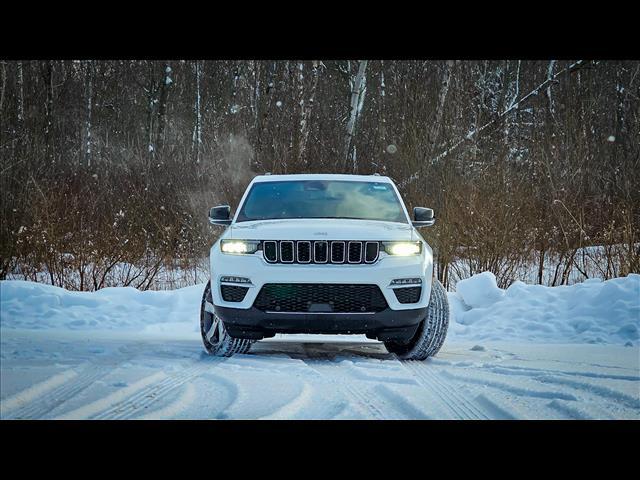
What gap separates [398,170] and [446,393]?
24.4 ft

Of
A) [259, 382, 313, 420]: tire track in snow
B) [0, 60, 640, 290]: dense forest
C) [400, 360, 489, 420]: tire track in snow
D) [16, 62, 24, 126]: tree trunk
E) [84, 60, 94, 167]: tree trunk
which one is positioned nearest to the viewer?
[259, 382, 313, 420]: tire track in snow

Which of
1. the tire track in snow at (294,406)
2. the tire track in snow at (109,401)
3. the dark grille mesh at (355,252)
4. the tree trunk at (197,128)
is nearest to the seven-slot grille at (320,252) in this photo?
the dark grille mesh at (355,252)

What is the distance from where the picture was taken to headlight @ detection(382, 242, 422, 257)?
500cm

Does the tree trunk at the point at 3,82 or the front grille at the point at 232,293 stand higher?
the tree trunk at the point at 3,82

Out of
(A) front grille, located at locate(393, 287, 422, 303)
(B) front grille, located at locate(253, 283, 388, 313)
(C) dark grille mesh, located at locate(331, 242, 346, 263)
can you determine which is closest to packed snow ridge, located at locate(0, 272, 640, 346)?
(A) front grille, located at locate(393, 287, 422, 303)

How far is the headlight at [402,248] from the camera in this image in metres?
5.00

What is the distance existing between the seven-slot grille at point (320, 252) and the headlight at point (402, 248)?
0.11m

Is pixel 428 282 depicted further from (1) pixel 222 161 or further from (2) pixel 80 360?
(1) pixel 222 161

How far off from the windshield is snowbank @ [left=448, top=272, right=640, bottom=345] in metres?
2.00

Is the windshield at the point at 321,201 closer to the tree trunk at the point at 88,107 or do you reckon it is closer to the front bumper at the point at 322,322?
the front bumper at the point at 322,322

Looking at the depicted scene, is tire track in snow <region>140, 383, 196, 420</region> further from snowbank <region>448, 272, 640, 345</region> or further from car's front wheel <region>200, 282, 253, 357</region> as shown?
snowbank <region>448, 272, 640, 345</region>

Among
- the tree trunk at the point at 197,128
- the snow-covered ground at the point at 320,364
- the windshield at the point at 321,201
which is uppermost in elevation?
the tree trunk at the point at 197,128

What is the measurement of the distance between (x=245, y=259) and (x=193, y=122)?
14162 mm
